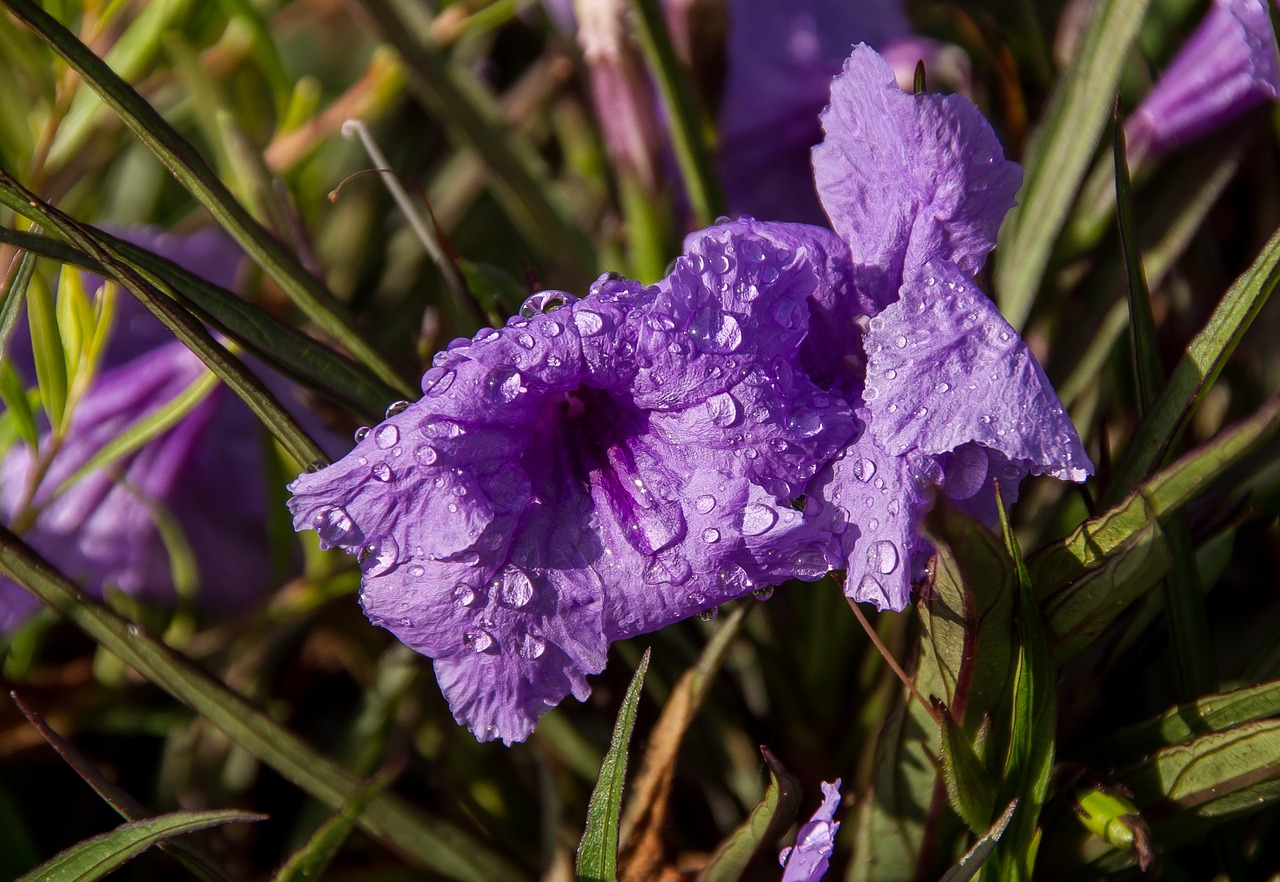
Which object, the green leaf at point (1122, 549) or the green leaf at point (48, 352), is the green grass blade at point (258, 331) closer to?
the green leaf at point (48, 352)

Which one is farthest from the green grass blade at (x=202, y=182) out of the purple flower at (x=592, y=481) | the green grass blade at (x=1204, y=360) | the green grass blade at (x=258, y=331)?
the green grass blade at (x=1204, y=360)

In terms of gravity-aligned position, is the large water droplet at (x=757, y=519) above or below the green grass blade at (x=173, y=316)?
below

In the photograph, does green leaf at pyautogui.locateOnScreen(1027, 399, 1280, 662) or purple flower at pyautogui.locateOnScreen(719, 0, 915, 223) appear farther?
purple flower at pyautogui.locateOnScreen(719, 0, 915, 223)

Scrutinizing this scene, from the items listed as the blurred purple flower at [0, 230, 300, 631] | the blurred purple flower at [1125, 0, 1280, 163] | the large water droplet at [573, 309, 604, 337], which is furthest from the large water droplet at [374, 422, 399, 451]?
the blurred purple flower at [1125, 0, 1280, 163]

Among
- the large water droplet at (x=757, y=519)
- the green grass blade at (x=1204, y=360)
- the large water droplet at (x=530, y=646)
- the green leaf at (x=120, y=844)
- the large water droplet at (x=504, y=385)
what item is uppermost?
the large water droplet at (x=504, y=385)

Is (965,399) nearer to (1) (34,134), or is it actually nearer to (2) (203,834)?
(2) (203,834)

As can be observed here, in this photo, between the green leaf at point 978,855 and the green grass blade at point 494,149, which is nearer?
the green leaf at point 978,855

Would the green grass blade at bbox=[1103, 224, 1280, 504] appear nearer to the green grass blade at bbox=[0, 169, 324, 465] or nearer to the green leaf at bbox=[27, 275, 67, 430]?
the green grass blade at bbox=[0, 169, 324, 465]
